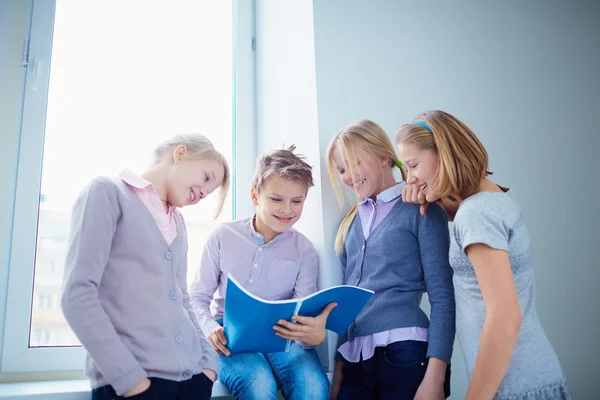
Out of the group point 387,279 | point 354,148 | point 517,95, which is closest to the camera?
point 387,279

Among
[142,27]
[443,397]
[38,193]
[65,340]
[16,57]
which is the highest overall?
[142,27]

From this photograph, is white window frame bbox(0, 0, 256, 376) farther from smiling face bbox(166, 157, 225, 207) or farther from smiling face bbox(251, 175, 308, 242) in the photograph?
smiling face bbox(166, 157, 225, 207)

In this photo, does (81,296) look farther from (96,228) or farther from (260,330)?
(260,330)

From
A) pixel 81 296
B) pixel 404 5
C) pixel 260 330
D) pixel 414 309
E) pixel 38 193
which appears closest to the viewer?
pixel 81 296

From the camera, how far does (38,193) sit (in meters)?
1.64

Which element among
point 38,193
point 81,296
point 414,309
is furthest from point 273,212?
point 38,193

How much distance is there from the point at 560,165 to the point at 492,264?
1033mm

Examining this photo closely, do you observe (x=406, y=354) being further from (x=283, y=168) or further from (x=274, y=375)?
(x=283, y=168)

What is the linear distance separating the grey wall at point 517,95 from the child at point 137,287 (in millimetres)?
632

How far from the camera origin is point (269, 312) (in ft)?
3.91

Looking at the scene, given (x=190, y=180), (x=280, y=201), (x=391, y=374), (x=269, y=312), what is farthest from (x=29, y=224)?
(x=391, y=374)

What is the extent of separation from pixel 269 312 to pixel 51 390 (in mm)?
616

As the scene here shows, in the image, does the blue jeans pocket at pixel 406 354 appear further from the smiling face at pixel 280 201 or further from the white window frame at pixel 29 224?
the white window frame at pixel 29 224

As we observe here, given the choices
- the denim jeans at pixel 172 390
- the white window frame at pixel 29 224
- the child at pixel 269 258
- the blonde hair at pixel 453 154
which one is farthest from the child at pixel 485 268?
the white window frame at pixel 29 224
